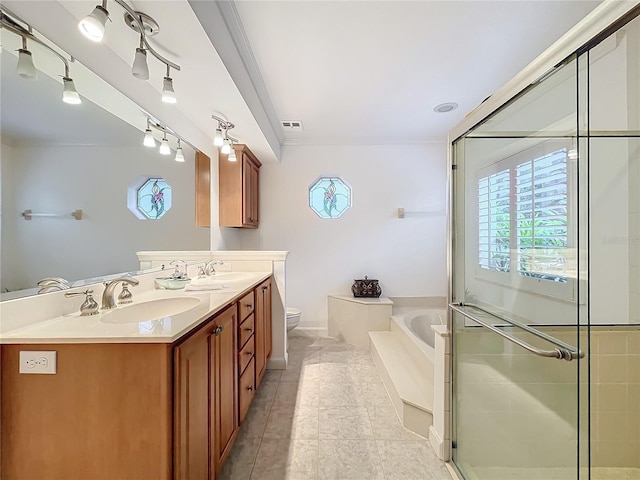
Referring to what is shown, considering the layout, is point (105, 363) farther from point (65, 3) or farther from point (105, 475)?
point (65, 3)

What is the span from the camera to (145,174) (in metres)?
1.79

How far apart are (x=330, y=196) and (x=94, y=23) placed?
2877 millimetres

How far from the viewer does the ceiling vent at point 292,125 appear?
304 centimetres

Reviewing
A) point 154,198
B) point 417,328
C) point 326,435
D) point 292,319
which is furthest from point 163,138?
point 417,328

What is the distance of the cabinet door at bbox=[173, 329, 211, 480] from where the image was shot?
927mm

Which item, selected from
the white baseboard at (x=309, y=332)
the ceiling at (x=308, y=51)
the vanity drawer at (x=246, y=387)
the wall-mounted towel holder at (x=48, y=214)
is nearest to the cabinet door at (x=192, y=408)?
the vanity drawer at (x=246, y=387)

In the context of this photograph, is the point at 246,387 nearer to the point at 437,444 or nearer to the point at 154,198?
the point at 437,444

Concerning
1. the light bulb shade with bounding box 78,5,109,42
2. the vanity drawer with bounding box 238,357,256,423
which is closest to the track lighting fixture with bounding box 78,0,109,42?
the light bulb shade with bounding box 78,5,109,42

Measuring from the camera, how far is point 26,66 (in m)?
1.08

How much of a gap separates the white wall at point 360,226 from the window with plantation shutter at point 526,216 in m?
2.13

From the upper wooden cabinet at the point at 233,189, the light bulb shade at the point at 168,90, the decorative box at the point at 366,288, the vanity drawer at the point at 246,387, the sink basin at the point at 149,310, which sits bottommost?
the vanity drawer at the point at 246,387

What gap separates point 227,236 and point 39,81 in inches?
85.3

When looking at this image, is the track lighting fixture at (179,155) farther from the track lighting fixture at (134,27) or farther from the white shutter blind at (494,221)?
the white shutter blind at (494,221)

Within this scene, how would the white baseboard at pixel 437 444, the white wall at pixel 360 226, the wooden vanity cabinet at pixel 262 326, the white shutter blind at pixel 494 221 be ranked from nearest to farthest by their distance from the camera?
the white shutter blind at pixel 494 221 → the white baseboard at pixel 437 444 → the wooden vanity cabinet at pixel 262 326 → the white wall at pixel 360 226
